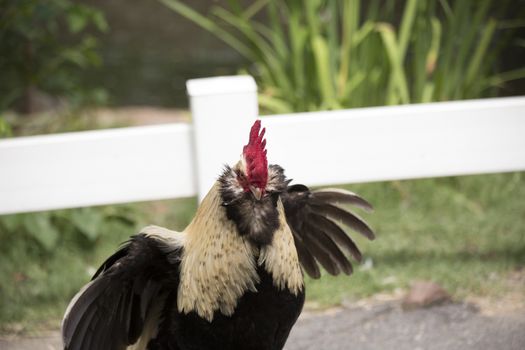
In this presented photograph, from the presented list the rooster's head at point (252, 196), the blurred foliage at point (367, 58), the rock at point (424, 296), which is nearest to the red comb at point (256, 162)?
the rooster's head at point (252, 196)

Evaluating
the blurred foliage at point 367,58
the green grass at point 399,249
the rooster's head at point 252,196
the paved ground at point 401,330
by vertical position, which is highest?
the blurred foliage at point 367,58

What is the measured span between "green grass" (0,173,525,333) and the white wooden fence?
73 centimetres

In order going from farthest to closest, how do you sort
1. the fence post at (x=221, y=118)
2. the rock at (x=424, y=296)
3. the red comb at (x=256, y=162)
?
the rock at (x=424, y=296), the fence post at (x=221, y=118), the red comb at (x=256, y=162)

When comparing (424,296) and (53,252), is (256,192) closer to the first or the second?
(424,296)

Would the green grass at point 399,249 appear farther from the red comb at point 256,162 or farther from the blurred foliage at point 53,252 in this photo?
the red comb at point 256,162

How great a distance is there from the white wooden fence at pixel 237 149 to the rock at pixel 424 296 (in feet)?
2.08

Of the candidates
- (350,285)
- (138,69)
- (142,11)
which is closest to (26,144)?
(350,285)

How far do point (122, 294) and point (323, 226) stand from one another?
1037 mm

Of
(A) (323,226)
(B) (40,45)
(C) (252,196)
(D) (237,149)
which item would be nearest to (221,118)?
(D) (237,149)

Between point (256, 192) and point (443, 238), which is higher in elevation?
point (256, 192)

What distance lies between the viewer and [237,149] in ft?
12.6

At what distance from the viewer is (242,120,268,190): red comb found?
2.74 m

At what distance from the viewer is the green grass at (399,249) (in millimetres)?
4562

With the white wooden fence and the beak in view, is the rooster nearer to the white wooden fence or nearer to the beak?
the beak
